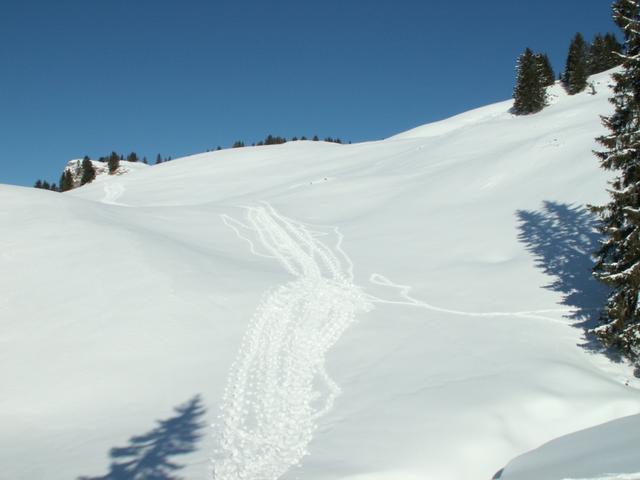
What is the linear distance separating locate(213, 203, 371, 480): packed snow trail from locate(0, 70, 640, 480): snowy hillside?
0.05 m

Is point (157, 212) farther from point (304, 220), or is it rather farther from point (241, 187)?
point (241, 187)

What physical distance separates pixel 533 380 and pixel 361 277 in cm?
870

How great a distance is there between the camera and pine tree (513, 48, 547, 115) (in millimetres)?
52812

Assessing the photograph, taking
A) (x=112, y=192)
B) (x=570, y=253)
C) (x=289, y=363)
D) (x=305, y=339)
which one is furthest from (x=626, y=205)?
(x=112, y=192)

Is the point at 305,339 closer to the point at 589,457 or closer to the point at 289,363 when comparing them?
the point at 289,363

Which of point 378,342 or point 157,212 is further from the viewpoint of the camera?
point 157,212

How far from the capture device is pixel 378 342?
41.9 ft

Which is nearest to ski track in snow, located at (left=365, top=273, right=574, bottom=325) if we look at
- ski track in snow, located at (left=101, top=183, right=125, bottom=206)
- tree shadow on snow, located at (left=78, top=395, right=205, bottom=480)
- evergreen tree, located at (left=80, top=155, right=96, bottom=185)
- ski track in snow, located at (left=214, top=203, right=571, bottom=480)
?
ski track in snow, located at (left=214, top=203, right=571, bottom=480)

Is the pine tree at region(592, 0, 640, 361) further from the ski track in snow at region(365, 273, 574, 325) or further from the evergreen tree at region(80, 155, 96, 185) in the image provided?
the evergreen tree at region(80, 155, 96, 185)

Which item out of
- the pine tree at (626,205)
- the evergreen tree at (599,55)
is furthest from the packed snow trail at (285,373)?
the evergreen tree at (599,55)

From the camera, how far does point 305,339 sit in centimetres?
1282

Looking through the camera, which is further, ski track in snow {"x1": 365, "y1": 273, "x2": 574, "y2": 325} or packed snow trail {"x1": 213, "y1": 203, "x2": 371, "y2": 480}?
ski track in snow {"x1": 365, "y1": 273, "x2": 574, "y2": 325}

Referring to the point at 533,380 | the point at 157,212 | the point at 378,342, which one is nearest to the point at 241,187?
the point at 157,212

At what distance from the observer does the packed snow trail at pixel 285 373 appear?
8.37 m
